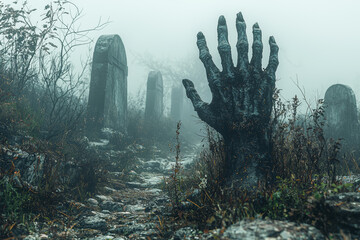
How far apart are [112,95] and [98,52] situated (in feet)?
4.13

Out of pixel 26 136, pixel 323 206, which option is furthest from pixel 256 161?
pixel 26 136

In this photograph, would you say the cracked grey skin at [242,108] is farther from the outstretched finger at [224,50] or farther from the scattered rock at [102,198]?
the scattered rock at [102,198]

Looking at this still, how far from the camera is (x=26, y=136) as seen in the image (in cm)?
428

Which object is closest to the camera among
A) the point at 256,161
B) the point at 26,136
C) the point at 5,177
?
the point at 5,177

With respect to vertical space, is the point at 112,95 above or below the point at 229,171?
above

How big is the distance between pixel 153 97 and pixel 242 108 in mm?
9625

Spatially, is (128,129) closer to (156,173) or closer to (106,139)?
(106,139)

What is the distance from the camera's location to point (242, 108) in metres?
3.47

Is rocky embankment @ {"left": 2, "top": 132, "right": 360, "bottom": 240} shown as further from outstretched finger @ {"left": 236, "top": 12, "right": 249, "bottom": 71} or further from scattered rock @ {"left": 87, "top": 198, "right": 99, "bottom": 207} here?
outstretched finger @ {"left": 236, "top": 12, "right": 249, "bottom": 71}

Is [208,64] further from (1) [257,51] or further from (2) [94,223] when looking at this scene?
(2) [94,223]

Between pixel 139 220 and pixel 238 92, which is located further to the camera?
pixel 238 92

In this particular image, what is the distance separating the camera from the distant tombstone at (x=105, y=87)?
25.2 ft

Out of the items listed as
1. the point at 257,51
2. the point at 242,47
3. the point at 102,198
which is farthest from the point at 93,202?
the point at 257,51

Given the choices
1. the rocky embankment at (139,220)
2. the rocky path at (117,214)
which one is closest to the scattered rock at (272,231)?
the rocky embankment at (139,220)
